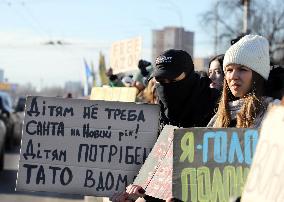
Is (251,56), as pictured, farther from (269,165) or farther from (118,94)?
(118,94)

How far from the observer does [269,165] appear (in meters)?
2.76

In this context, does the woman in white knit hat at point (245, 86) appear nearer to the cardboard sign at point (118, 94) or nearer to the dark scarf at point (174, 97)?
the dark scarf at point (174, 97)

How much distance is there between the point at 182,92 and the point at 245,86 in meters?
0.67

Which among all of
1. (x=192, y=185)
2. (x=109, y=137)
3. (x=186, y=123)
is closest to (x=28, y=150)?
(x=109, y=137)

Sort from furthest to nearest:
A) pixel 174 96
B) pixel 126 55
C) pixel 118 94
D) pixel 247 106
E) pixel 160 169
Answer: pixel 126 55
pixel 118 94
pixel 174 96
pixel 160 169
pixel 247 106

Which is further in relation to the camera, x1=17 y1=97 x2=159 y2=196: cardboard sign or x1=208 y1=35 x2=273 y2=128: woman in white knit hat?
x1=17 y1=97 x2=159 y2=196: cardboard sign

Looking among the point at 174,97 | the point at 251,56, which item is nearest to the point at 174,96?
the point at 174,97

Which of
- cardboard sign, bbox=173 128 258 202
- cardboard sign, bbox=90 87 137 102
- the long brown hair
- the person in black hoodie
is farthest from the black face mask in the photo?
cardboard sign, bbox=90 87 137 102

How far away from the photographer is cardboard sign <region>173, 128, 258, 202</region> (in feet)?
11.3

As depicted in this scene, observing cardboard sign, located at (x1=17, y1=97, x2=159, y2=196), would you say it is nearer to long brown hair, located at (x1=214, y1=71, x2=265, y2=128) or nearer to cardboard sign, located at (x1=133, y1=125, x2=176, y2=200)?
cardboard sign, located at (x1=133, y1=125, x2=176, y2=200)

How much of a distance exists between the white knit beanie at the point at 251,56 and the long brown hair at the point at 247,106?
0.04 m

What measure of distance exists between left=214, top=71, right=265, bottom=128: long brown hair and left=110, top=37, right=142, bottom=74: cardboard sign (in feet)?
33.4

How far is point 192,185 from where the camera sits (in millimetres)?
3588

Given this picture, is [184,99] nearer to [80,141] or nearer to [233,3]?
[80,141]
